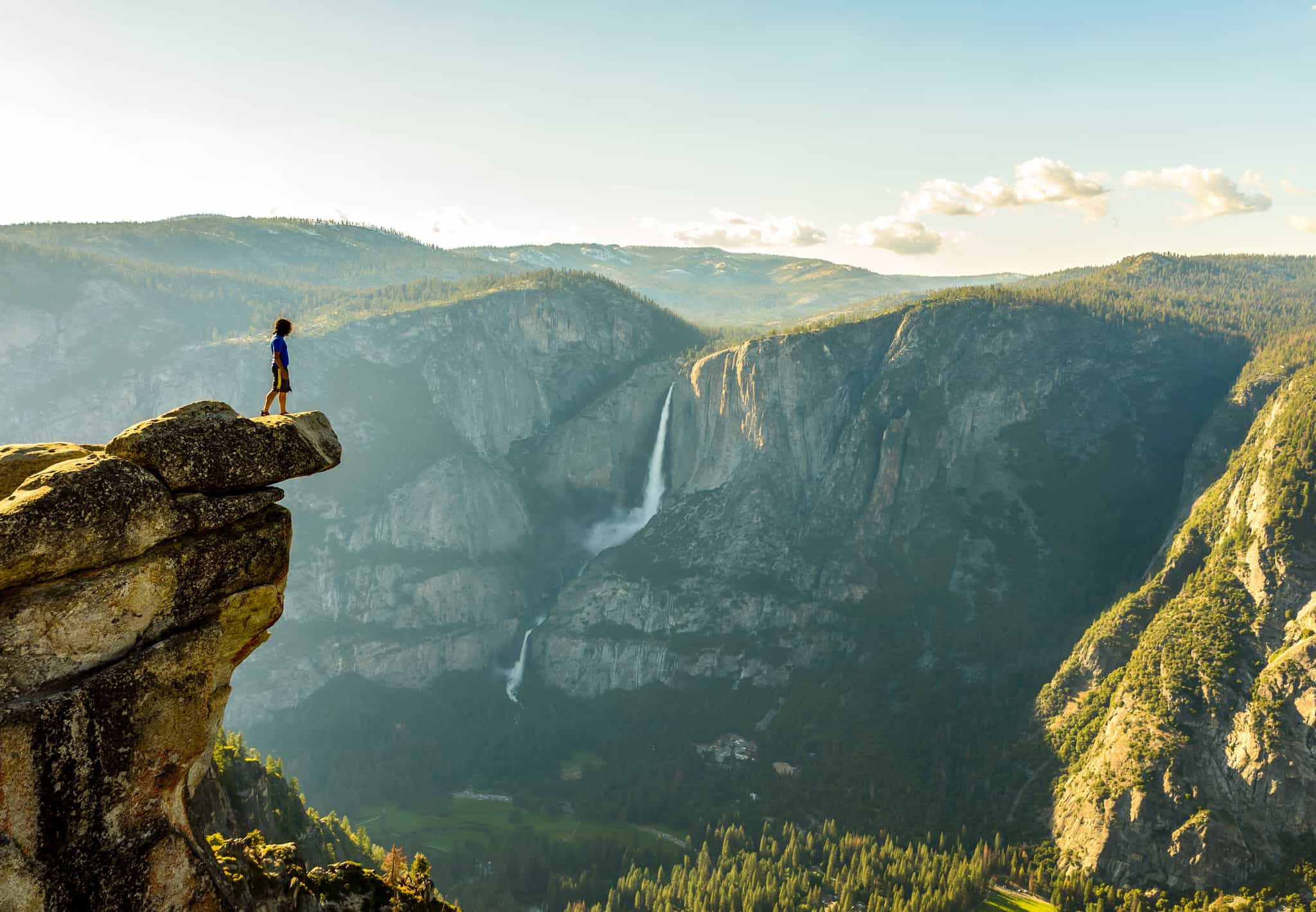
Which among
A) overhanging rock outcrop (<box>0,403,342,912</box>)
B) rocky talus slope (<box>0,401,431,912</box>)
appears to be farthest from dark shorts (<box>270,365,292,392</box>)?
rocky talus slope (<box>0,401,431,912</box>)

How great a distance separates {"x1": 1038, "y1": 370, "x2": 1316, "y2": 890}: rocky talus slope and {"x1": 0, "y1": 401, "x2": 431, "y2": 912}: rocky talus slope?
134350mm

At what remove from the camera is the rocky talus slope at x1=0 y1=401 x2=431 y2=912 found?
25.9 m

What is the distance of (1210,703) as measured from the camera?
13100 centimetres

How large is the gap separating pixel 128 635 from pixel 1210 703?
482 ft

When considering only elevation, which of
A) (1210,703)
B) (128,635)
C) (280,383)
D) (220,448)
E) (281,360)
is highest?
(281,360)

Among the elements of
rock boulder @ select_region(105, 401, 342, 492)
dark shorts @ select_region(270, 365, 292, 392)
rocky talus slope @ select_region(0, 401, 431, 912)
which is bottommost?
rocky talus slope @ select_region(0, 401, 431, 912)

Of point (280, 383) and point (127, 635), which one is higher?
point (280, 383)

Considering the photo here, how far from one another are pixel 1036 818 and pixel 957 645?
1926 inches

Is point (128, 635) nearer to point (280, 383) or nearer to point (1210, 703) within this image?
point (280, 383)

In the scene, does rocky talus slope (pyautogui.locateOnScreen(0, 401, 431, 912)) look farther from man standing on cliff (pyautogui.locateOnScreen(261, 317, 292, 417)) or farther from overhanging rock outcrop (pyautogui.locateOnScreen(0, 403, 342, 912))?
man standing on cliff (pyautogui.locateOnScreen(261, 317, 292, 417))

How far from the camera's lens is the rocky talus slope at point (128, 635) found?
1021 inches

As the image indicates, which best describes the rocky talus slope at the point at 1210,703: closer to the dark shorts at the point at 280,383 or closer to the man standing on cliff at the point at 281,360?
the dark shorts at the point at 280,383

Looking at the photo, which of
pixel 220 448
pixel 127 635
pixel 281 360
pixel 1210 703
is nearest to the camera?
pixel 127 635

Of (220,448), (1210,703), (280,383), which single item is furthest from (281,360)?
(1210,703)
